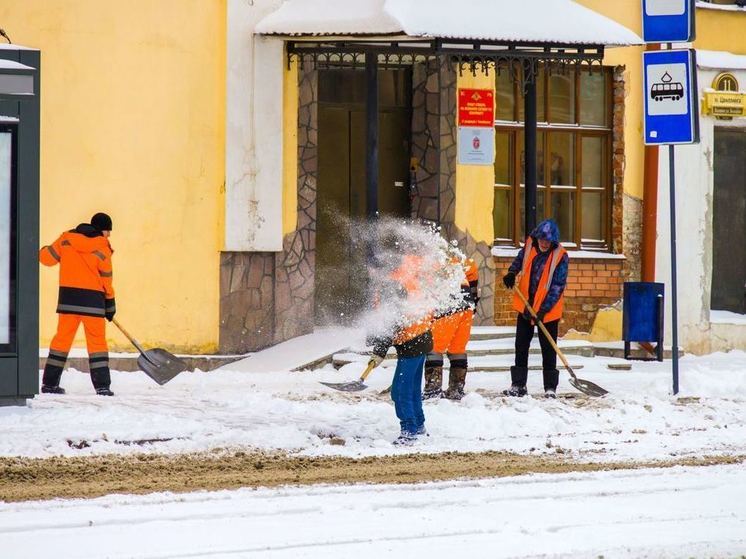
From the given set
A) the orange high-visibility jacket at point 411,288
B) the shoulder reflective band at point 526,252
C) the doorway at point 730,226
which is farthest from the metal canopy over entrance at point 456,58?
the orange high-visibility jacket at point 411,288

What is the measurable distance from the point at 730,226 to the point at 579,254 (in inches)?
100

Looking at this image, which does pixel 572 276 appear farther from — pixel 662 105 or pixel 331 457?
pixel 331 457

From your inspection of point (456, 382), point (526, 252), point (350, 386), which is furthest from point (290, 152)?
point (456, 382)

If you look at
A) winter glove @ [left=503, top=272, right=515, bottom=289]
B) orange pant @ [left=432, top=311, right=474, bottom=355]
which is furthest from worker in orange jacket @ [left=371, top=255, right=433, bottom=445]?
winter glove @ [left=503, top=272, right=515, bottom=289]

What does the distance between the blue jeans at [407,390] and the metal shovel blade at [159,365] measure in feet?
10.7

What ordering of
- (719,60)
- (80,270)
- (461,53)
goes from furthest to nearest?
(719,60) → (461,53) → (80,270)

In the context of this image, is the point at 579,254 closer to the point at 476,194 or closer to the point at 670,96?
the point at 476,194

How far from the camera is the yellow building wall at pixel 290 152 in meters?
16.6

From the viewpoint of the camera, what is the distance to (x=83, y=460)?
10008mm

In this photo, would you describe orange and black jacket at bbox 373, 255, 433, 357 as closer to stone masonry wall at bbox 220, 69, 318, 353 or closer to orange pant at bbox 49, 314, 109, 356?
orange pant at bbox 49, 314, 109, 356

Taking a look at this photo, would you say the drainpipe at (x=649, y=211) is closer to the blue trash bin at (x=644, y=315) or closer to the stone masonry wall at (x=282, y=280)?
the blue trash bin at (x=644, y=315)

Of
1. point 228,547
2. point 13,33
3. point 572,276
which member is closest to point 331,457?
point 228,547

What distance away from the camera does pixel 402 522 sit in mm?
7934

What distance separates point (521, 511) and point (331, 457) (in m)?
2.30
